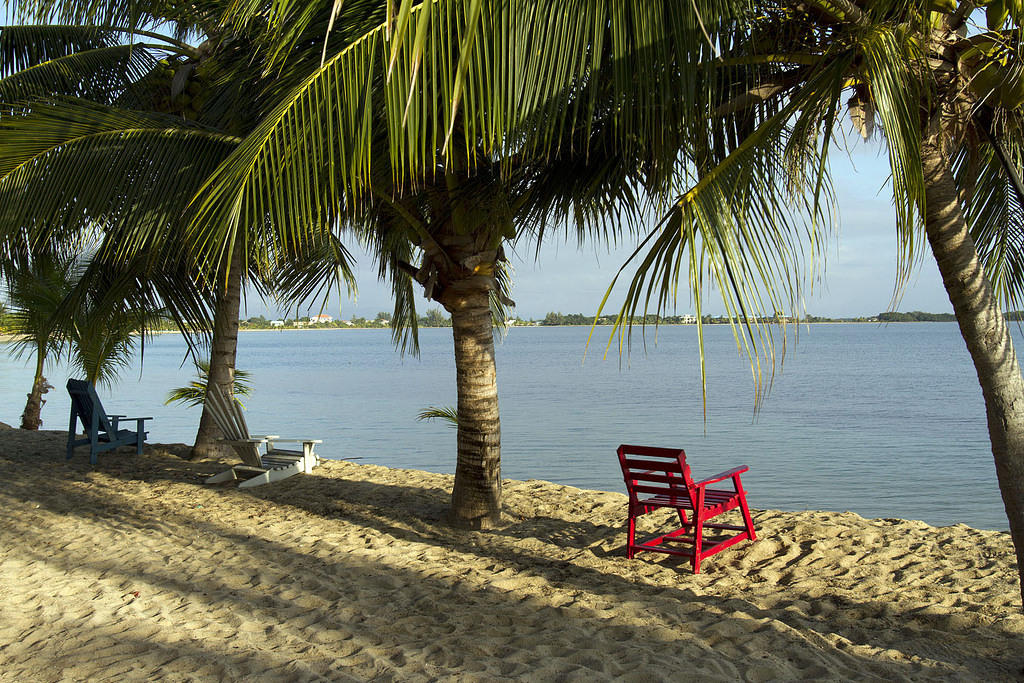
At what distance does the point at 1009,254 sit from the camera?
499 cm

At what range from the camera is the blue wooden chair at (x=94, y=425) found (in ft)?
29.2

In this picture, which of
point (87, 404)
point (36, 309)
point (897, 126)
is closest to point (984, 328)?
point (897, 126)

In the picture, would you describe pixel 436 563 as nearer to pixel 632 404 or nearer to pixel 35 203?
pixel 35 203

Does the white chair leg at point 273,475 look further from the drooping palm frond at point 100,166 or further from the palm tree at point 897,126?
the palm tree at point 897,126

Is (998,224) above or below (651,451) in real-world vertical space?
above

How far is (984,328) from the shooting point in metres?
3.49

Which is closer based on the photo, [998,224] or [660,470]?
[998,224]

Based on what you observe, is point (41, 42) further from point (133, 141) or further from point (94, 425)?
point (133, 141)

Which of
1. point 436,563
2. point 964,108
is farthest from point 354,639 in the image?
point 964,108

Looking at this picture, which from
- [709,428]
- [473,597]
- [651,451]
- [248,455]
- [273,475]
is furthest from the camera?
[709,428]

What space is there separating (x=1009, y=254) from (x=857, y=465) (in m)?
8.93

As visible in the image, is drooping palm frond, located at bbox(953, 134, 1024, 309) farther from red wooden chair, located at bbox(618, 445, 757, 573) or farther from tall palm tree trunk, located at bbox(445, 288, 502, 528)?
tall palm tree trunk, located at bbox(445, 288, 502, 528)

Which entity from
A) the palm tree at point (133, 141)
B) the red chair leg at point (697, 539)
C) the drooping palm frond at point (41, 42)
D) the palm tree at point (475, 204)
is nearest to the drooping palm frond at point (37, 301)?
the drooping palm frond at point (41, 42)

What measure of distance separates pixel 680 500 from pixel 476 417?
162 cm
